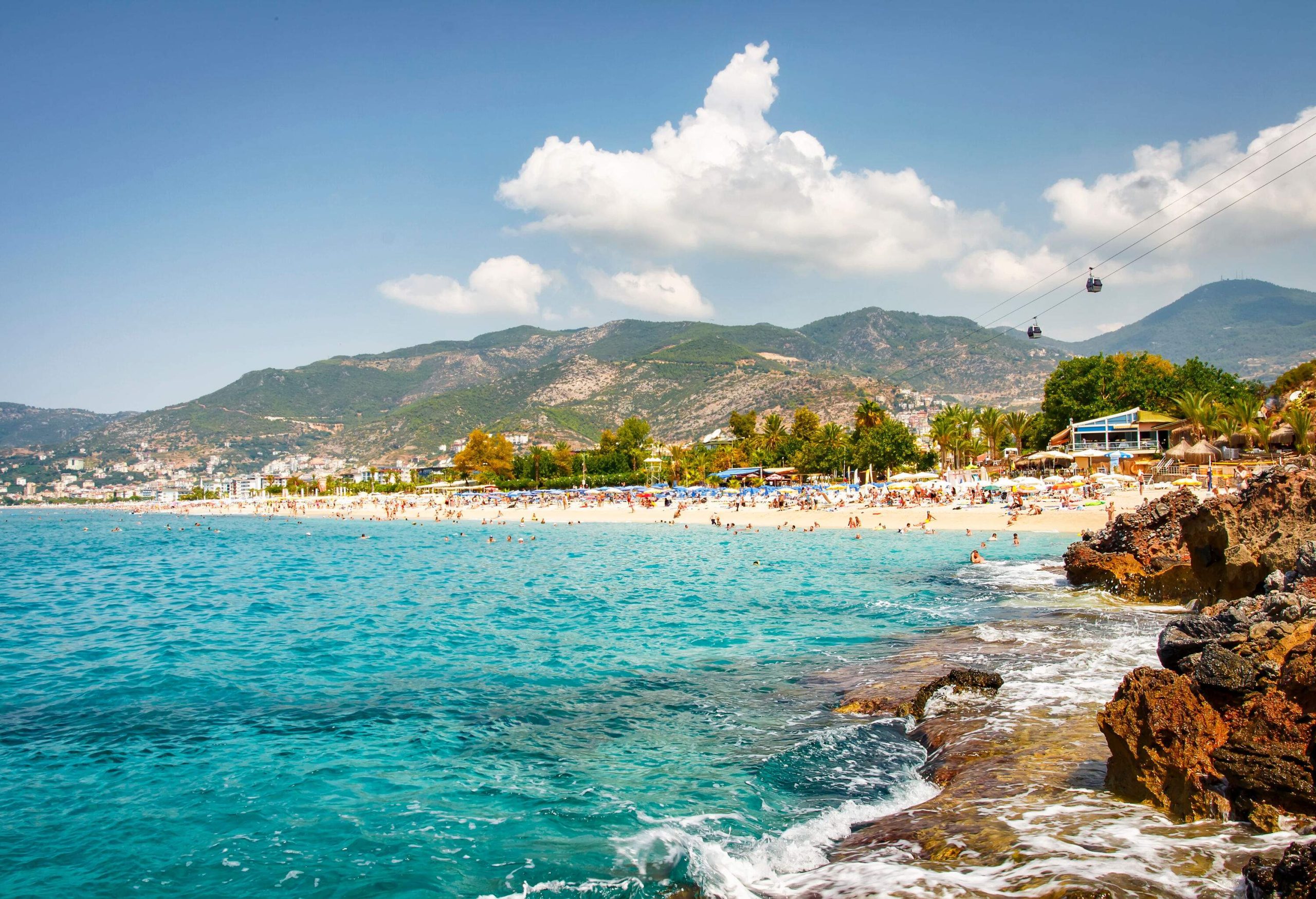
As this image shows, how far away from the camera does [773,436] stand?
92.8 metres

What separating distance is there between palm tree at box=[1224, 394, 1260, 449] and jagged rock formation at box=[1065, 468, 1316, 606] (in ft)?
115

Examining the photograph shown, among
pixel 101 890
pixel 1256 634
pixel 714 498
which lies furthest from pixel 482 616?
pixel 714 498

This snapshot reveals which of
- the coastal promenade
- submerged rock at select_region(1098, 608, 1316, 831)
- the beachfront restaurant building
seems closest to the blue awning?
the coastal promenade

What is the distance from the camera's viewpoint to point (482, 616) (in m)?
19.0

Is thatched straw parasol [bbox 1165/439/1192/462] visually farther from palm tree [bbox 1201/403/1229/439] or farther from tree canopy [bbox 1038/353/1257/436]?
tree canopy [bbox 1038/353/1257/436]

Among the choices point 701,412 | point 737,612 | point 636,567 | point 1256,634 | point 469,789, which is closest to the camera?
point 1256,634

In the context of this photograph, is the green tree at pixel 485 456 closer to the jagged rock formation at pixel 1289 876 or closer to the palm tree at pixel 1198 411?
the palm tree at pixel 1198 411

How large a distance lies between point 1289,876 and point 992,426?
75365 mm

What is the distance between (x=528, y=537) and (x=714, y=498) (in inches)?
943

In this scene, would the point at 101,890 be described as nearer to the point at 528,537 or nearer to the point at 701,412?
the point at 528,537

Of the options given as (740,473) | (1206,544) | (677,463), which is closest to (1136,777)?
(1206,544)

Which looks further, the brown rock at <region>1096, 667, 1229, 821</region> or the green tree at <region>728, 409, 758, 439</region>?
the green tree at <region>728, 409, 758, 439</region>

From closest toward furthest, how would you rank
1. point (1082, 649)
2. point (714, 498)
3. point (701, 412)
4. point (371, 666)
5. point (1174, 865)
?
point (1174, 865) → point (1082, 649) → point (371, 666) → point (714, 498) → point (701, 412)

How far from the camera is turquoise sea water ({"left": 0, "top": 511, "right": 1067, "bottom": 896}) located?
245 inches
